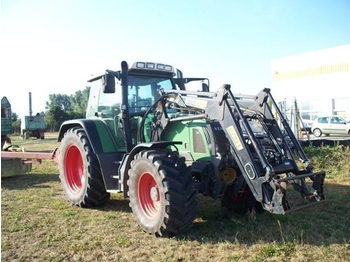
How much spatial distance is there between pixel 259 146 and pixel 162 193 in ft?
4.29

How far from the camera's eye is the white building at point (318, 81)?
98.8 feet

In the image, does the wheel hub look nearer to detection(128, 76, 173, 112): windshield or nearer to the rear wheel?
detection(128, 76, 173, 112): windshield

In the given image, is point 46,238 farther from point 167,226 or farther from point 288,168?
point 288,168

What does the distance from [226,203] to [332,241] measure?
181cm

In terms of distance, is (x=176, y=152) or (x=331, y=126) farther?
(x=331, y=126)

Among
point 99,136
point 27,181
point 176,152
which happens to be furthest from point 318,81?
point 176,152

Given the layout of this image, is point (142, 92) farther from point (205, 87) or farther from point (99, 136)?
point (205, 87)

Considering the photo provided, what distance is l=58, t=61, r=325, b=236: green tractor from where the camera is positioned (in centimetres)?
434

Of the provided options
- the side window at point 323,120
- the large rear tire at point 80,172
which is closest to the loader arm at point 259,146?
the large rear tire at point 80,172

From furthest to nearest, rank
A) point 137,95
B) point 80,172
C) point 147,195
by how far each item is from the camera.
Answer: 1. point 80,172
2. point 137,95
3. point 147,195

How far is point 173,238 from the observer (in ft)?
14.5

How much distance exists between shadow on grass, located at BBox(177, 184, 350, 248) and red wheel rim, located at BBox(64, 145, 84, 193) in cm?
238

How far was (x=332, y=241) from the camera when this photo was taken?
427cm

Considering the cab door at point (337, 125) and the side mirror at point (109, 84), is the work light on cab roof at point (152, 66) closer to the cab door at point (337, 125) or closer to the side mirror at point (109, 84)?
the side mirror at point (109, 84)
